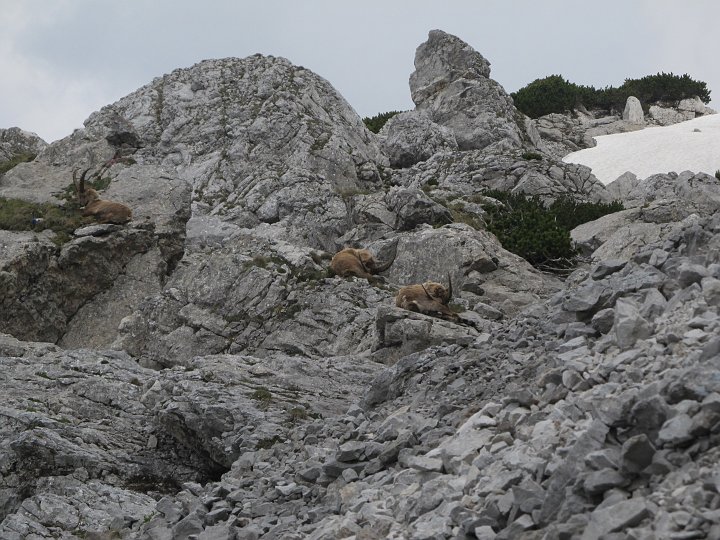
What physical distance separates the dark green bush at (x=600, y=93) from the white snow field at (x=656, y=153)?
383 inches

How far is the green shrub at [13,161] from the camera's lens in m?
27.9

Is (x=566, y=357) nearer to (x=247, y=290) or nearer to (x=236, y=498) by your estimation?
(x=236, y=498)

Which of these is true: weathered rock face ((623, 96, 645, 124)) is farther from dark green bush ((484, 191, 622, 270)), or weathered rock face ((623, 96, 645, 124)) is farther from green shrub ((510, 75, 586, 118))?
dark green bush ((484, 191, 622, 270))

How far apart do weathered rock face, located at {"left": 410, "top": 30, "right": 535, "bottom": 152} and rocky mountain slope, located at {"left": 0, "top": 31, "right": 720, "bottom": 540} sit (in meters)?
4.99

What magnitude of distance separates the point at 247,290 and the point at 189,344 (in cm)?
191

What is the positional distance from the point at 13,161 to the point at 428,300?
17455mm

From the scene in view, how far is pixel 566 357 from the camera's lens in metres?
8.12

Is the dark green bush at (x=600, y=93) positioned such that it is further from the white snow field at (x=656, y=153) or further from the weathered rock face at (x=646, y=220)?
the weathered rock face at (x=646, y=220)

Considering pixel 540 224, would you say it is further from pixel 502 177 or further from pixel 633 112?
pixel 633 112

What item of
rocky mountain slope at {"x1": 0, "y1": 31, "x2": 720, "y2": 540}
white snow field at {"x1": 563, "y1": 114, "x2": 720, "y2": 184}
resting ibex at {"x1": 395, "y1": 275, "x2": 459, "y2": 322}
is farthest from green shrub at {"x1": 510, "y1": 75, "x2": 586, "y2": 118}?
resting ibex at {"x1": 395, "y1": 275, "x2": 459, "y2": 322}

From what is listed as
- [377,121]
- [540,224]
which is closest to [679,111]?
[377,121]

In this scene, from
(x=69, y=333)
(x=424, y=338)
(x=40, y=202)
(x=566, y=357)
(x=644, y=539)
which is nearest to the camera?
(x=644, y=539)

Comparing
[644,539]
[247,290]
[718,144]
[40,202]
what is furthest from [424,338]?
[718,144]

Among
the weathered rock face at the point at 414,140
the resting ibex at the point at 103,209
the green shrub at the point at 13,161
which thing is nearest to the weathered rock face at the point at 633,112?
the weathered rock face at the point at 414,140
